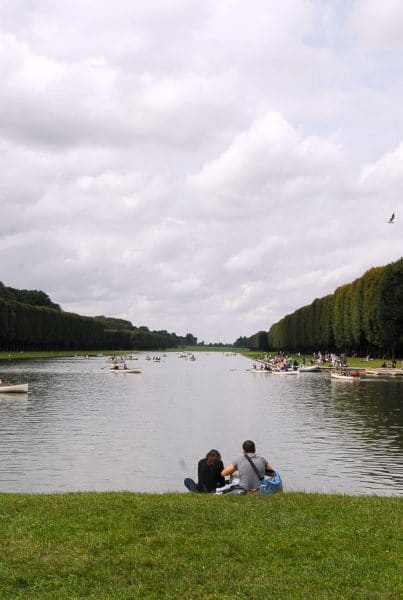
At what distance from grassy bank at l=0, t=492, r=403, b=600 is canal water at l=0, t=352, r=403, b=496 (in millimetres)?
7766

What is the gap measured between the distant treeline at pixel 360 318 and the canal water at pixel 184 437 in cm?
3572

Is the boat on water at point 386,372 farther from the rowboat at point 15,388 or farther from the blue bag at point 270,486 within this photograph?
the blue bag at point 270,486

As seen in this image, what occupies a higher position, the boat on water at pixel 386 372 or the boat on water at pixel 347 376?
the boat on water at pixel 386 372

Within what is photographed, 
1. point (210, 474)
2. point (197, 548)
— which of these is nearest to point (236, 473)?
point (210, 474)

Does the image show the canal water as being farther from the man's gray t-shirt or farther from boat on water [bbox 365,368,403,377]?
boat on water [bbox 365,368,403,377]

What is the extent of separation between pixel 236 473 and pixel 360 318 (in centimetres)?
9787

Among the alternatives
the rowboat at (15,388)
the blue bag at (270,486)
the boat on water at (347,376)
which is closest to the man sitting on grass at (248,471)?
the blue bag at (270,486)

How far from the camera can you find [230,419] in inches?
1591

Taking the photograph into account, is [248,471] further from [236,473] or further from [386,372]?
[386,372]

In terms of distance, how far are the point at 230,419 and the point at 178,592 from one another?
31533 mm

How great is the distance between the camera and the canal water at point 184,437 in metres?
22.5

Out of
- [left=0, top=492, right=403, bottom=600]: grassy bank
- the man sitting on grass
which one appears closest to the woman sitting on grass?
the man sitting on grass

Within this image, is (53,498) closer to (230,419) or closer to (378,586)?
(378,586)

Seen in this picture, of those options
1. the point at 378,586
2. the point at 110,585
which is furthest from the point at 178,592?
the point at 378,586
